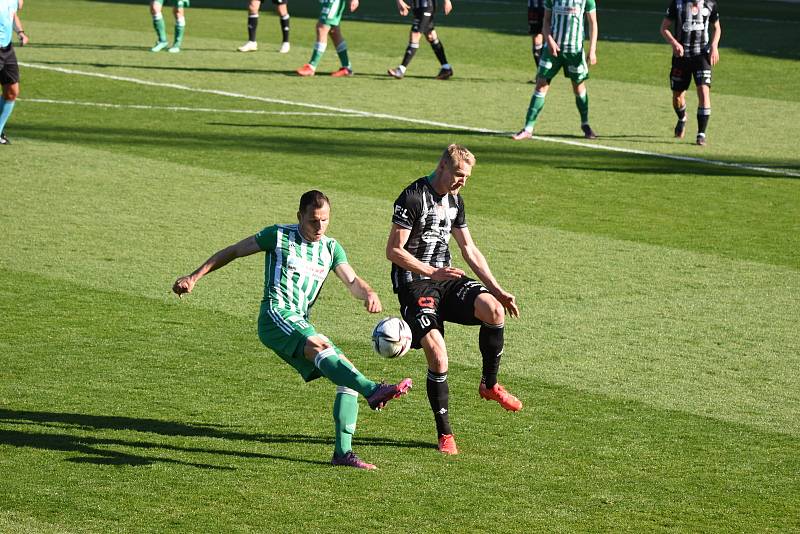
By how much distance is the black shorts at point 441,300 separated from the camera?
7953mm

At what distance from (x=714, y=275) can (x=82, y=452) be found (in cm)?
644

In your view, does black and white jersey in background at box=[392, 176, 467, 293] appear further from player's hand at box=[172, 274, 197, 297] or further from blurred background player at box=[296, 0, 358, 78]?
blurred background player at box=[296, 0, 358, 78]

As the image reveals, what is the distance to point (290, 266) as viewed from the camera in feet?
25.2

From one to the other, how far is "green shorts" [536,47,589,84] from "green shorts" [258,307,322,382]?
10466 millimetres

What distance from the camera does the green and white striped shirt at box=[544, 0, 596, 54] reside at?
1733cm

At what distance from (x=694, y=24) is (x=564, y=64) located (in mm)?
1725

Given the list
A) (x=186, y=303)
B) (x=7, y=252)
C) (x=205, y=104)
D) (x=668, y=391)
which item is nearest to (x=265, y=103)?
(x=205, y=104)

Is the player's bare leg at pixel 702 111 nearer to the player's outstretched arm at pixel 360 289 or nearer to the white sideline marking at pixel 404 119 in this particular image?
the white sideline marking at pixel 404 119

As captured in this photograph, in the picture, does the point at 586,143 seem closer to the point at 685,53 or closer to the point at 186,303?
the point at 685,53

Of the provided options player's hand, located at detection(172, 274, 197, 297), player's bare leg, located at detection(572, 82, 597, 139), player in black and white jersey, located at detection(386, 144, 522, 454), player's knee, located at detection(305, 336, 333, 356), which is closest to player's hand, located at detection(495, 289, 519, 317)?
player in black and white jersey, located at detection(386, 144, 522, 454)

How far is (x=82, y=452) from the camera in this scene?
299 inches

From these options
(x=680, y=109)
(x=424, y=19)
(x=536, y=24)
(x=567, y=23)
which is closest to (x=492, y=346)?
(x=567, y=23)

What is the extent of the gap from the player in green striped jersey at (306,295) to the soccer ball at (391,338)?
0.22 m

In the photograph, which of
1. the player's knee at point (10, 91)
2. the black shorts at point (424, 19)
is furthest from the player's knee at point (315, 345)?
the black shorts at point (424, 19)
